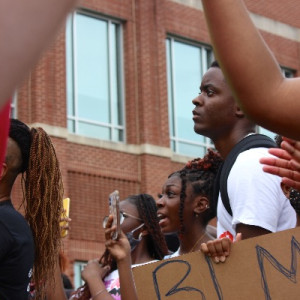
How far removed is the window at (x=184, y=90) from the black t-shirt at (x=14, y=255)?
17519 mm

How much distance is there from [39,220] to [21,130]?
14.2 inches

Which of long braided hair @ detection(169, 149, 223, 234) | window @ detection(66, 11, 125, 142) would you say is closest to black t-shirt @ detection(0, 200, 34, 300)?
long braided hair @ detection(169, 149, 223, 234)

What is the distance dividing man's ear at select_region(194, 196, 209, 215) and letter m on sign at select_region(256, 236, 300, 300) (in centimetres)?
224

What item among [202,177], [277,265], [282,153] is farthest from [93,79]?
[282,153]

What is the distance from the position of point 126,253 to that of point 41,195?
539 millimetres

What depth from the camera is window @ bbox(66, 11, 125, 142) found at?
19438 mm

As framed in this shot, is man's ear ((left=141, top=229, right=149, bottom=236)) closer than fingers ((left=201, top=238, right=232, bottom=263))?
No

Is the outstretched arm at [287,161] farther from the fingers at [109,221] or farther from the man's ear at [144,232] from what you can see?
the man's ear at [144,232]

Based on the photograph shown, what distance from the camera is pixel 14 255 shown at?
330 centimetres

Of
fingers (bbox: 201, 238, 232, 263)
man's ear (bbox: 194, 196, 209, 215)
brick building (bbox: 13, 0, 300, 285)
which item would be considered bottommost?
fingers (bbox: 201, 238, 232, 263)

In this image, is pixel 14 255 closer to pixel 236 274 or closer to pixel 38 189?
pixel 38 189

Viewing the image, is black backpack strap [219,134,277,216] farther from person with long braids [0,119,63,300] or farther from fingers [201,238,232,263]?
person with long braids [0,119,63,300]

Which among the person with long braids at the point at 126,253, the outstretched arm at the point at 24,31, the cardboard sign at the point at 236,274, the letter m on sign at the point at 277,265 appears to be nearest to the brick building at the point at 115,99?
the person with long braids at the point at 126,253

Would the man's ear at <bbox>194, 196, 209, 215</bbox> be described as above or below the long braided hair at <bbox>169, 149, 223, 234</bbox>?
below
